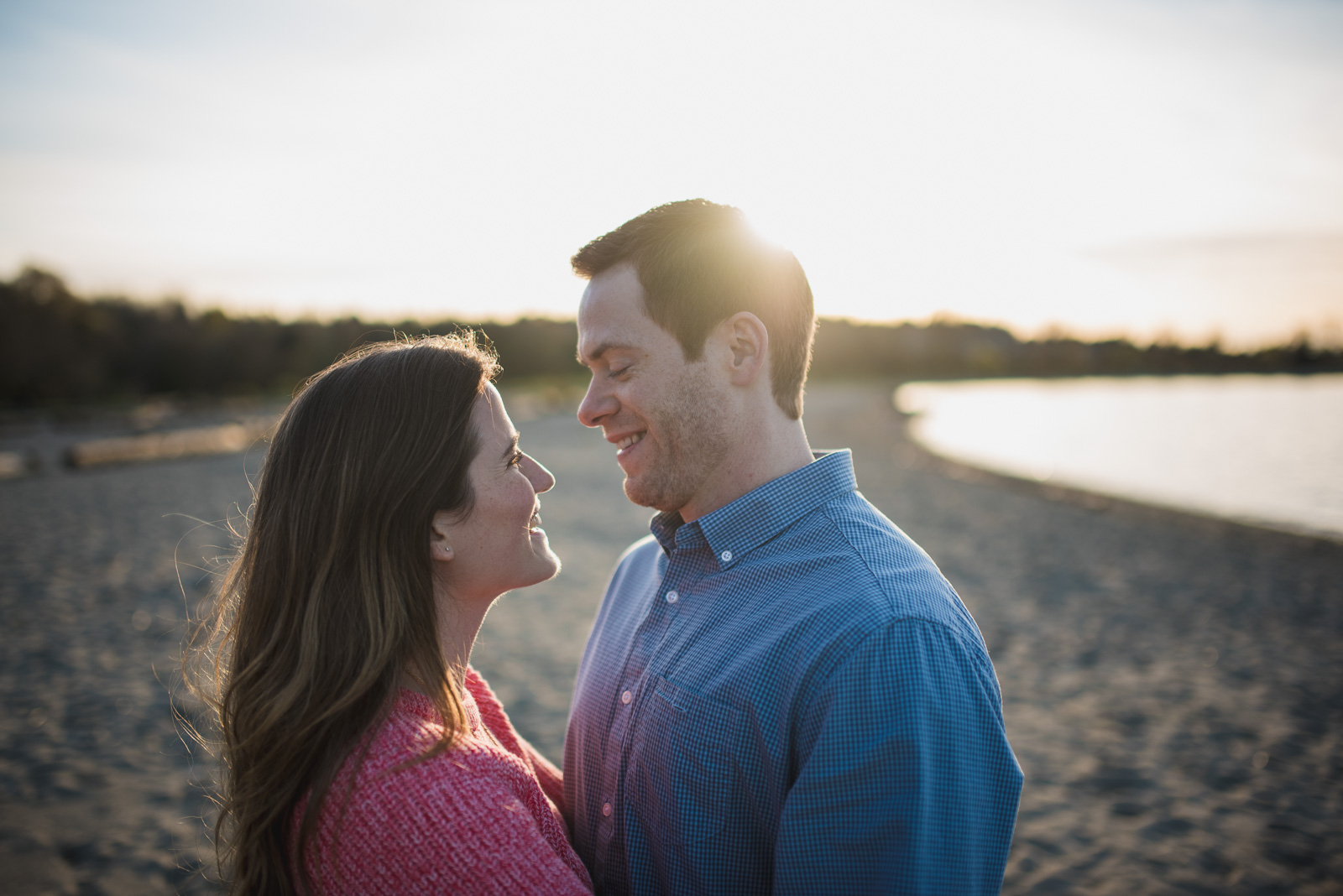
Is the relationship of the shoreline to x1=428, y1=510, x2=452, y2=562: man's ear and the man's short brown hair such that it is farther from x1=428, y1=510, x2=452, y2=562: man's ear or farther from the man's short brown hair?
x1=428, y1=510, x2=452, y2=562: man's ear

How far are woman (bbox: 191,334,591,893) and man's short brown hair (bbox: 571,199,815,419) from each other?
0.53 meters

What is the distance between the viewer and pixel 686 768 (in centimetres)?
172

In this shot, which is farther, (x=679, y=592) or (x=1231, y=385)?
(x=1231, y=385)

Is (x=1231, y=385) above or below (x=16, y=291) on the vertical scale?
below

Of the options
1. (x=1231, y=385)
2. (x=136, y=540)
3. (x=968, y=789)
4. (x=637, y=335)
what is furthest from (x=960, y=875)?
(x=1231, y=385)

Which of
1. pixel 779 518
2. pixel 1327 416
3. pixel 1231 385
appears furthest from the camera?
pixel 1231 385

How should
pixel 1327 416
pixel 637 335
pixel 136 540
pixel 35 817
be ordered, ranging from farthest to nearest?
1. pixel 1327 416
2. pixel 136 540
3. pixel 35 817
4. pixel 637 335

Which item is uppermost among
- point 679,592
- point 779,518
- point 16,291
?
point 16,291

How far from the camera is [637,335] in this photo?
85.6 inches

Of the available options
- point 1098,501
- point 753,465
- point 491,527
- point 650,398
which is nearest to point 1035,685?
point 753,465

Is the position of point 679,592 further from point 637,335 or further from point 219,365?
point 219,365

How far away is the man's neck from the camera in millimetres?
2164

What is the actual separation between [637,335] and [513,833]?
130cm

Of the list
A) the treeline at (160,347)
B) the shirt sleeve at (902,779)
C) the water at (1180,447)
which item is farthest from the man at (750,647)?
the water at (1180,447)
